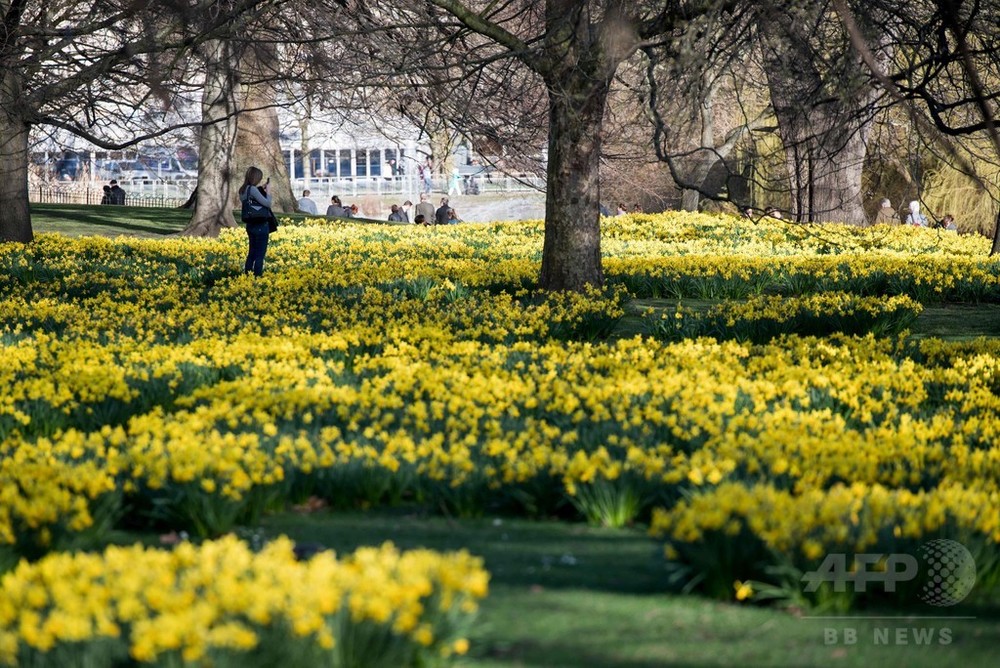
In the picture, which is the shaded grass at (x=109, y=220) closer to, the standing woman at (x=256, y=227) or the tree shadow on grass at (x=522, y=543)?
the standing woman at (x=256, y=227)

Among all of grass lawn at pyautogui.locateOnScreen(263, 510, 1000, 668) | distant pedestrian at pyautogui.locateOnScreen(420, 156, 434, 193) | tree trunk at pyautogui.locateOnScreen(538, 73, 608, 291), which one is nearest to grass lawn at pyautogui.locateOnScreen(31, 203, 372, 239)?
distant pedestrian at pyautogui.locateOnScreen(420, 156, 434, 193)

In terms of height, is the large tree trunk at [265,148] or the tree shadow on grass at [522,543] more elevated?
the large tree trunk at [265,148]

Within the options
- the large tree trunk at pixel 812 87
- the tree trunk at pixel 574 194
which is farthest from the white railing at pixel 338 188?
the large tree trunk at pixel 812 87

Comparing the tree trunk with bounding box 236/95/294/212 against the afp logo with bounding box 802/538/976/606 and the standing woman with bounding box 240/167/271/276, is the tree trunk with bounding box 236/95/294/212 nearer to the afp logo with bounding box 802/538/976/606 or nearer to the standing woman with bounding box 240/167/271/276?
the standing woman with bounding box 240/167/271/276

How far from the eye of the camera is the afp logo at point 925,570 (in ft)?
11.4

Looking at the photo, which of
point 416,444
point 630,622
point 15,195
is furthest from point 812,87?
point 15,195

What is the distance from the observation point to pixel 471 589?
2.89 m

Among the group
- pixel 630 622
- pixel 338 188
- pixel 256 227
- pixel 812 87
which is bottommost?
pixel 630 622

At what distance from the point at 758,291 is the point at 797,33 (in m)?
4.02

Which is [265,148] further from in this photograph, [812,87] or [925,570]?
[925,570]

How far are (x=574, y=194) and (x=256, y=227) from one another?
4.17 m

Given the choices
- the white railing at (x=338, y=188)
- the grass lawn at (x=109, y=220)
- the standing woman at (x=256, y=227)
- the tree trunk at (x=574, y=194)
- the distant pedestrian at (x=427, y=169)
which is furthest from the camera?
the white railing at (x=338, y=188)

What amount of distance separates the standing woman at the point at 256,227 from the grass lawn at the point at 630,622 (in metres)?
9.87

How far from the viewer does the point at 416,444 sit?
17.0 feet
